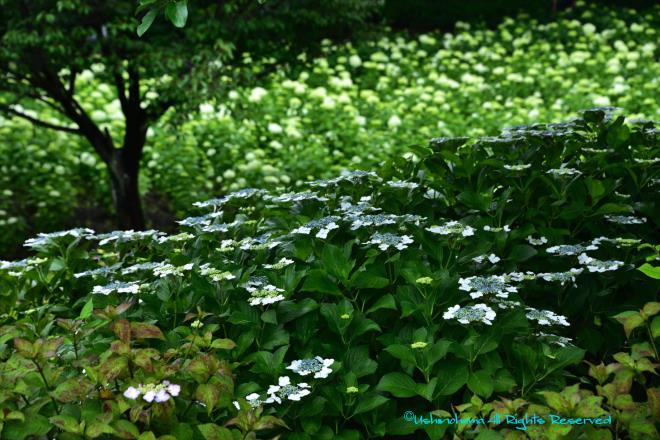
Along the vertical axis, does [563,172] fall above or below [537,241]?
above

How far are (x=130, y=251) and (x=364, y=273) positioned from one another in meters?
1.30

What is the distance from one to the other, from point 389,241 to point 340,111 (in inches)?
222

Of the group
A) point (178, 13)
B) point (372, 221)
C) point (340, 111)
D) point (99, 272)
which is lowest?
point (340, 111)

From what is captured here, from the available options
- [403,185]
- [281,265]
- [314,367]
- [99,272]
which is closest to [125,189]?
[99,272]

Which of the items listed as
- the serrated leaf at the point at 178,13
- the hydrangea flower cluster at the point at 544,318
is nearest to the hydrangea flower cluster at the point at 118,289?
the serrated leaf at the point at 178,13

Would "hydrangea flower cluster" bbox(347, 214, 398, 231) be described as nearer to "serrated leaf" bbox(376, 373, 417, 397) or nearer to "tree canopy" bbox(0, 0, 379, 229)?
"serrated leaf" bbox(376, 373, 417, 397)

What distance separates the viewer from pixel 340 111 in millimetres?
7973

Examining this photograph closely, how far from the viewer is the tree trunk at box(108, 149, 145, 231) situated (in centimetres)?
602

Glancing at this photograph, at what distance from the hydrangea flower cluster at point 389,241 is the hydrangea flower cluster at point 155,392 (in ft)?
2.77

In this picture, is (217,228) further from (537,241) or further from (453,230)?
(537,241)

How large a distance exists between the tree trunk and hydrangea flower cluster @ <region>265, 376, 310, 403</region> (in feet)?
13.5

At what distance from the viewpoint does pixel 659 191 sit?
10.1 ft

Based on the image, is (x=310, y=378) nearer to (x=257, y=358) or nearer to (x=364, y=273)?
(x=257, y=358)

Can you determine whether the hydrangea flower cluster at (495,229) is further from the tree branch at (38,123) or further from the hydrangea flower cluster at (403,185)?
the tree branch at (38,123)
